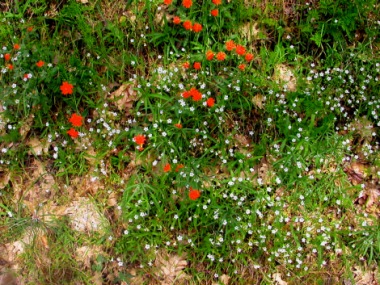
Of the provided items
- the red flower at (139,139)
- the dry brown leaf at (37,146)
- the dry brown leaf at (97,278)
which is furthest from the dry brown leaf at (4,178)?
the red flower at (139,139)

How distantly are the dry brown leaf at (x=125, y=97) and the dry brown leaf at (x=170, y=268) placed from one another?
1.17m

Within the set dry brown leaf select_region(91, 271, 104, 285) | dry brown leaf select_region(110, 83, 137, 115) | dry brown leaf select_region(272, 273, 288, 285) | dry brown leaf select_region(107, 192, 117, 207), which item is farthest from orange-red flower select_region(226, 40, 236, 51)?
dry brown leaf select_region(91, 271, 104, 285)

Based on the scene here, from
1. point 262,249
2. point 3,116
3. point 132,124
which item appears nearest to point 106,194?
point 132,124

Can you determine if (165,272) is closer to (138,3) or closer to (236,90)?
(236,90)

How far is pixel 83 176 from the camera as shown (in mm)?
3182

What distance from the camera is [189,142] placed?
9.95 ft

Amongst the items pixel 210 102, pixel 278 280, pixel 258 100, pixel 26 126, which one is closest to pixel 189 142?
pixel 210 102

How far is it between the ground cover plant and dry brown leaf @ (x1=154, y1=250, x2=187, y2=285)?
1 centimetres

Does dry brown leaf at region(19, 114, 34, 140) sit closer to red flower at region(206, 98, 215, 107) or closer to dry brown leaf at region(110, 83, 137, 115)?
dry brown leaf at region(110, 83, 137, 115)

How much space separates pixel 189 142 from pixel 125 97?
2.14 ft

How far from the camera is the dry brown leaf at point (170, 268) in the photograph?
2.92m

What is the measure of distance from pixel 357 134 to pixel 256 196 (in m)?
0.95

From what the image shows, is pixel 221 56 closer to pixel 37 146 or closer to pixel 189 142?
pixel 189 142

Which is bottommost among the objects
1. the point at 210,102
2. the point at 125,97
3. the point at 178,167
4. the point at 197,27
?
the point at 178,167
